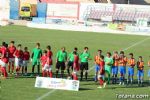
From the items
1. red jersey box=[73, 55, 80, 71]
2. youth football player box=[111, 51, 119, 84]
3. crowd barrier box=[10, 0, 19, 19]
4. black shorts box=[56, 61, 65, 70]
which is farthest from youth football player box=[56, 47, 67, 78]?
crowd barrier box=[10, 0, 19, 19]

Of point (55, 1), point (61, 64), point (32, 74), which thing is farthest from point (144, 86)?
point (55, 1)

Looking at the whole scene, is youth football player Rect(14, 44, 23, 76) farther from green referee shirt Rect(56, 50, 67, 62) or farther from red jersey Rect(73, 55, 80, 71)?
red jersey Rect(73, 55, 80, 71)

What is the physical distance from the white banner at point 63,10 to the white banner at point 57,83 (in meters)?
57.5

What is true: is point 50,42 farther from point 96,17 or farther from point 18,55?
point 96,17

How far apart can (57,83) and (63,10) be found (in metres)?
58.7

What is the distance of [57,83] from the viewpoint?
21391mm

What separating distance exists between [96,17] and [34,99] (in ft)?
195

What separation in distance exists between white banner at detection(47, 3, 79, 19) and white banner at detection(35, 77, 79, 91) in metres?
57.5

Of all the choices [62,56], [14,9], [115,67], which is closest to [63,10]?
[14,9]

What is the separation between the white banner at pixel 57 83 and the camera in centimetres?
2124

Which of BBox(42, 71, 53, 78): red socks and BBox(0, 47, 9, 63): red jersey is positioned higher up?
BBox(0, 47, 9, 63): red jersey

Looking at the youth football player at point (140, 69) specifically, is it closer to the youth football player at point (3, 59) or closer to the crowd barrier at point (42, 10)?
the youth football player at point (3, 59)

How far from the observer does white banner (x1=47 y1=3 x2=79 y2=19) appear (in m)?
79.0

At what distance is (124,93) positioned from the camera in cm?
2141
